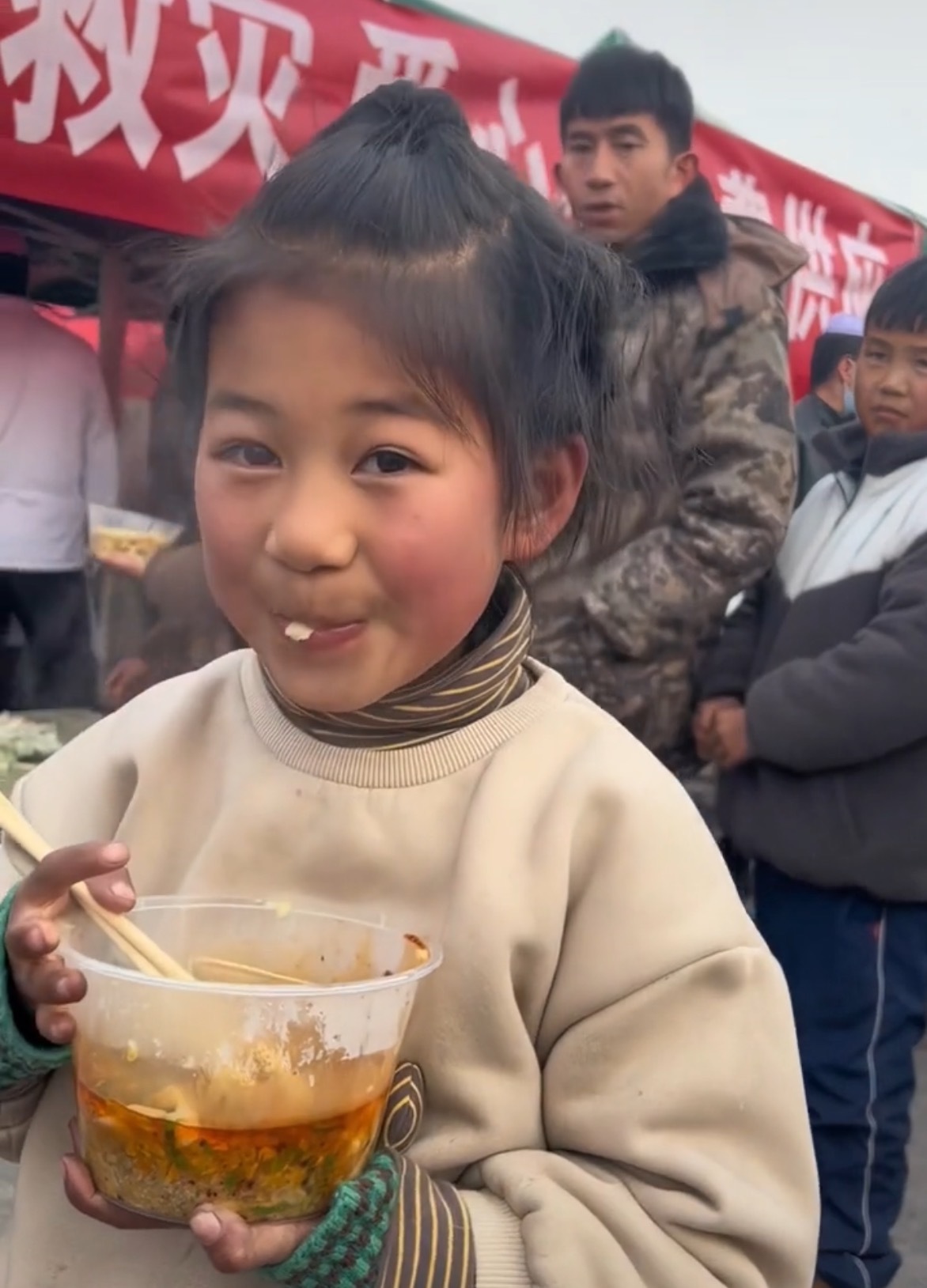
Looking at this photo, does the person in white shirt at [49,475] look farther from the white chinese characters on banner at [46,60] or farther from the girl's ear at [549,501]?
the girl's ear at [549,501]

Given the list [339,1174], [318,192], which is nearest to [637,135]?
[318,192]

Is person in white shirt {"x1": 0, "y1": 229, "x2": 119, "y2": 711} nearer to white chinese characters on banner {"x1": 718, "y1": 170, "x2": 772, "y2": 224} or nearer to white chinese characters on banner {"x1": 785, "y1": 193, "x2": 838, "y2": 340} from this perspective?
white chinese characters on banner {"x1": 718, "y1": 170, "x2": 772, "y2": 224}

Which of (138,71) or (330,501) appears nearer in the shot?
(330,501)

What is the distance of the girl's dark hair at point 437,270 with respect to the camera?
2.84ft

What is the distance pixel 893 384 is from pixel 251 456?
5.70 ft

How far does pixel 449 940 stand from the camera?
0.90 m

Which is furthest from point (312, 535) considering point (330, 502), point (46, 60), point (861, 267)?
point (861, 267)

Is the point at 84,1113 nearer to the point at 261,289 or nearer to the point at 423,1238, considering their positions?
the point at 423,1238

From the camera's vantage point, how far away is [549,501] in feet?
3.31

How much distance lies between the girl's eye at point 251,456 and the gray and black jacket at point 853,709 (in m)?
1.34

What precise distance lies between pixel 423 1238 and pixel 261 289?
2.15 ft

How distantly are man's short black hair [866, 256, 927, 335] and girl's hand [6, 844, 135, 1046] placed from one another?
1.97m

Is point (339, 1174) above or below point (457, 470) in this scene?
below

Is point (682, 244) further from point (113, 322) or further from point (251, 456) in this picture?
point (113, 322)
